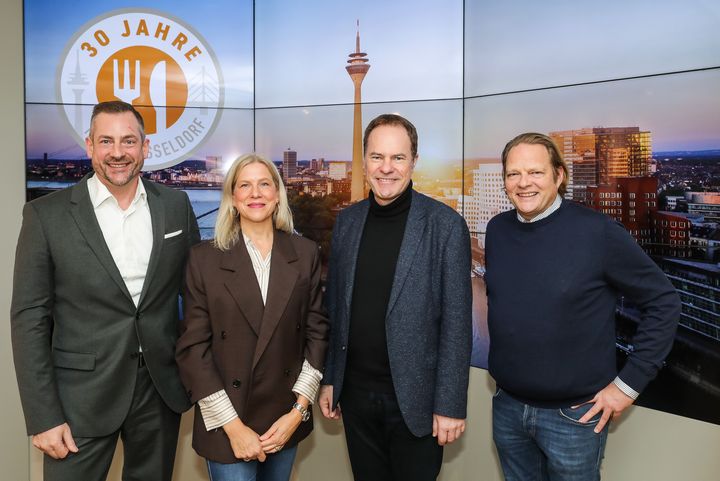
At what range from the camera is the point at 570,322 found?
1829 millimetres

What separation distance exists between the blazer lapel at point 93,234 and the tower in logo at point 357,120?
1.56 m

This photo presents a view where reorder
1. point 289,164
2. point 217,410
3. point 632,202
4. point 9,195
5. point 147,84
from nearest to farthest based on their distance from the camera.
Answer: point 217,410
point 632,202
point 9,195
point 147,84
point 289,164

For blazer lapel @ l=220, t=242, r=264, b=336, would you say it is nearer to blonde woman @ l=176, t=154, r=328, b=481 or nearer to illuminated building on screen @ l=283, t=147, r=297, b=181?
blonde woman @ l=176, t=154, r=328, b=481

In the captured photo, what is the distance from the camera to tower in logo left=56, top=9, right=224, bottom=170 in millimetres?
2969

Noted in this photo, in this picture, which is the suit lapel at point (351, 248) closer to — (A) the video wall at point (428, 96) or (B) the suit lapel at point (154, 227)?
(B) the suit lapel at point (154, 227)

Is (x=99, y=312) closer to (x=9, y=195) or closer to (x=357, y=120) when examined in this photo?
(x=9, y=195)

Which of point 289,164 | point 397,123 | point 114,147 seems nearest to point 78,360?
point 114,147

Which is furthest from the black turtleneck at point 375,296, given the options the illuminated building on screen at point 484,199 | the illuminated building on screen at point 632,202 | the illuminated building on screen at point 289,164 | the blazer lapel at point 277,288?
the illuminated building on screen at point 289,164

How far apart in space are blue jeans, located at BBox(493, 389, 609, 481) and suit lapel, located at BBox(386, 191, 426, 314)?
659mm

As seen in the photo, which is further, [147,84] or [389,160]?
[147,84]

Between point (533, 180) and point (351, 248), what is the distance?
0.74 meters

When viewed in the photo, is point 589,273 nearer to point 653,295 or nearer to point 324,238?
point 653,295

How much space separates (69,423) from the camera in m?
1.92

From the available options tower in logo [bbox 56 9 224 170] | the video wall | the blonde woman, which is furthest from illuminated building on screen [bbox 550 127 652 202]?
tower in logo [bbox 56 9 224 170]
